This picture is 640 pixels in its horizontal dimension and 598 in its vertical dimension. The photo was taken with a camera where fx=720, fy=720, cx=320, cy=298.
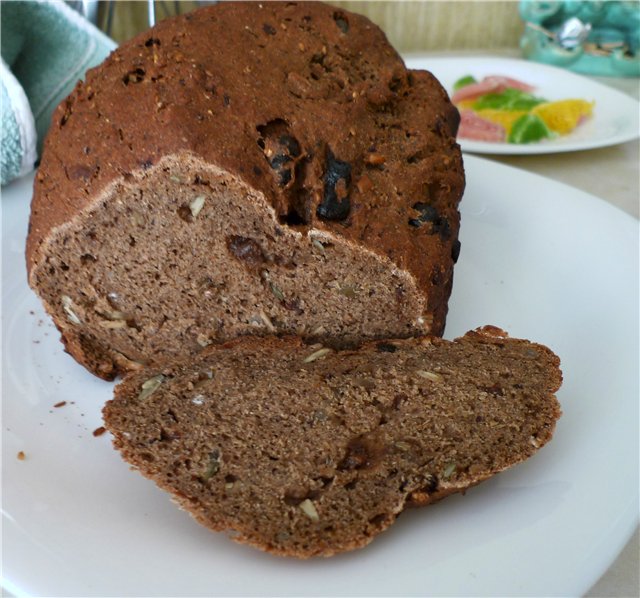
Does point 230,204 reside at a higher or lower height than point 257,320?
higher

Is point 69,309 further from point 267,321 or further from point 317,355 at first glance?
point 317,355

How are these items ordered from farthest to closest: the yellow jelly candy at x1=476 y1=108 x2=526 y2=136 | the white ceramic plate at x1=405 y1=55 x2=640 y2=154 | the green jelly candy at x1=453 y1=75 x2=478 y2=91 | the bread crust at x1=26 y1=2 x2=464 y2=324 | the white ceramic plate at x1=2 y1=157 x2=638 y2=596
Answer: the green jelly candy at x1=453 y1=75 x2=478 y2=91 < the yellow jelly candy at x1=476 y1=108 x2=526 y2=136 < the white ceramic plate at x1=405 y1=55 x2=640 y2=154 < the bread crust at x1=26 y1=2 x2=464 y2=324 < the white ceramic plate at x1=2 y1=157 x2=638 y2=596

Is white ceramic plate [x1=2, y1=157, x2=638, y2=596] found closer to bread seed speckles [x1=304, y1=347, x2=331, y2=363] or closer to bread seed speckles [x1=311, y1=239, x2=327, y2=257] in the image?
bread seed speckles [x1=304, y1=347, x2=331, y2=363]

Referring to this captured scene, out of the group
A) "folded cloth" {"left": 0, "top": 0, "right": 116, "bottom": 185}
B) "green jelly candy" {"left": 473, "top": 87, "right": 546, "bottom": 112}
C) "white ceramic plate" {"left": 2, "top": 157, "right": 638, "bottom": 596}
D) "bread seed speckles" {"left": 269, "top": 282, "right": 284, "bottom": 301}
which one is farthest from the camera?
"green jelly candy" {"left": 473, "top": 87, "right": 546, "bottom": 112}

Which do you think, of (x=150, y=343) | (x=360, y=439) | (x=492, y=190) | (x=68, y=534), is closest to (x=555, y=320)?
(x=492, y=190)

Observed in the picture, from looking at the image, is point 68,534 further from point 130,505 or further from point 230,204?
point 230,204

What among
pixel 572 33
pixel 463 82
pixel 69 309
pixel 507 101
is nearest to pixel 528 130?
pixel 507 101

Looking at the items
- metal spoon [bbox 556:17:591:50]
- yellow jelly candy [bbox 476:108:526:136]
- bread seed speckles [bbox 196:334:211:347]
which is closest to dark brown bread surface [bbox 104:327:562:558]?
bread seed speckles [bbox 196:334:211:347]
